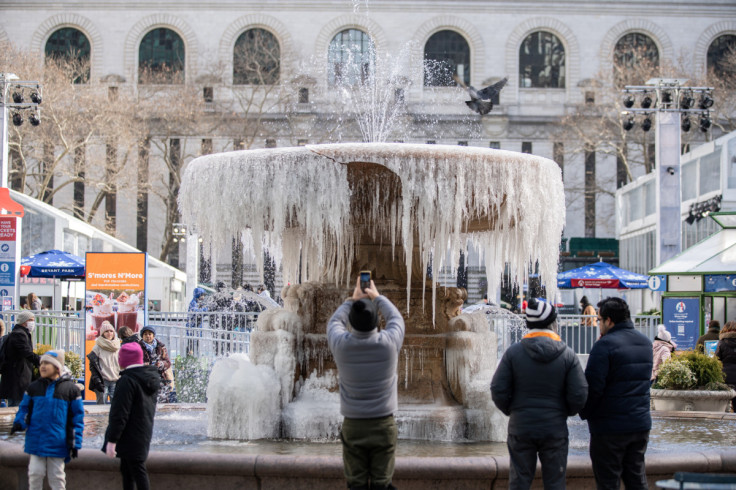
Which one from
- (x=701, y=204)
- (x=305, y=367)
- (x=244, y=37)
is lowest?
(x=305, y=367)

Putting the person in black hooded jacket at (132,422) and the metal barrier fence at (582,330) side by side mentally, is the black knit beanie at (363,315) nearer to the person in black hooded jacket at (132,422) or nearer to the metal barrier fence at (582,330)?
the person in black hooded jacket at (132,422)

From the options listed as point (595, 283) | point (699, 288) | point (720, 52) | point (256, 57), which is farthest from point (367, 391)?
point (720, 52)

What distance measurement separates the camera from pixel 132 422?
6617 mm

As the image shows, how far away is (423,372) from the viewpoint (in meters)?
9.72

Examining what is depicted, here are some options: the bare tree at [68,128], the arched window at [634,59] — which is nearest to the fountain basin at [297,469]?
the bare tree at [68,128]

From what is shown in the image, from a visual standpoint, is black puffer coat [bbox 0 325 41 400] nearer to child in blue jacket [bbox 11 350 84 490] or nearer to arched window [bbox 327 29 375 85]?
child in blue jacket [bbox 11 350 84 490]

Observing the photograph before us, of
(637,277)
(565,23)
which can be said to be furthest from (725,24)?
(637,277)

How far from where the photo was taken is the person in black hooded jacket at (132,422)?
6539 mm

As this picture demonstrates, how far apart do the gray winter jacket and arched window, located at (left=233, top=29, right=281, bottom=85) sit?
45082 mm

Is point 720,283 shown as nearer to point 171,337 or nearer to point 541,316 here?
point 171,337

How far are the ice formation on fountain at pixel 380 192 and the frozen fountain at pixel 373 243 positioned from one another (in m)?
0.01

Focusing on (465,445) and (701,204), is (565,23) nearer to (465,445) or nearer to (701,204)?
(701,204)

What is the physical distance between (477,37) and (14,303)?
4302cm

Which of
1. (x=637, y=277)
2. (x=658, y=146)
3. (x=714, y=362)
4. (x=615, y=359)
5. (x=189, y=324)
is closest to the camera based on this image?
(x=615, y=359)
